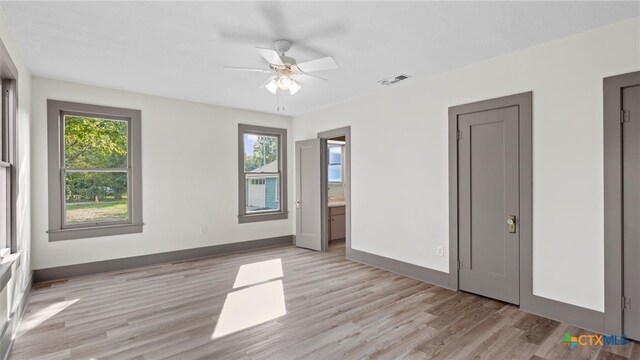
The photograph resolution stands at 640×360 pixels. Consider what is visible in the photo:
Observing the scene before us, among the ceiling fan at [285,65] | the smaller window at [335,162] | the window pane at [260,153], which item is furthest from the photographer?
the smaller window at [335,162]

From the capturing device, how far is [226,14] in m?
2.50

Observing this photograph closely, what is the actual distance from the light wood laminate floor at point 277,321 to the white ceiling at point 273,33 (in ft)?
8.45

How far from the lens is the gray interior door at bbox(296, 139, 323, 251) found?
573 cm

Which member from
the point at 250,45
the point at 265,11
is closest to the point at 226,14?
the point at 265,11

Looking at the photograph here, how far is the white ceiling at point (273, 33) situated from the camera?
2430mm

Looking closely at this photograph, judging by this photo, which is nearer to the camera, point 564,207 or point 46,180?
point 564,207

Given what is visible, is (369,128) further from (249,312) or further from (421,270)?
(249,312)

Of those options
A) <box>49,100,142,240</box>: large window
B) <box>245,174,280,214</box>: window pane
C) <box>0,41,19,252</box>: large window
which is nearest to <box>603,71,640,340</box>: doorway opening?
<box>245,174,280,214</box>: window pane

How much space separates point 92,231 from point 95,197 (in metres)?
0.48

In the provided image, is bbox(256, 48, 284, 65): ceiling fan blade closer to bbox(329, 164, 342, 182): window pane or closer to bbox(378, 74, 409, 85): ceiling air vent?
bbox(378, 74, 409, 85): ceiling air vent

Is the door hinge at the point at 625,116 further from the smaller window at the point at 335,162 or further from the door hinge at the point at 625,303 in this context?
the smaller window at the point at 335,162

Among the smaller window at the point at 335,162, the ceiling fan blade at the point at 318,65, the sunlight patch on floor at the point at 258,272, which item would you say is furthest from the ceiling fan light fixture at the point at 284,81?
the smaller window at the point at 335,162

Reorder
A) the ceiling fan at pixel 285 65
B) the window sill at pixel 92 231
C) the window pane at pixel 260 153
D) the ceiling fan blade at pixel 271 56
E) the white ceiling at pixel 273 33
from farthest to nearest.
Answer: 1. the window pane at pixel 260 153
2. the window sill at pixel 92 231
3. the ceiling fan at pixel 285 65
4. the ceiling fan blade at pixel 271 56
5. the white ceiling at pixel 273 33

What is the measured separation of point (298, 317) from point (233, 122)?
3.78 meters
